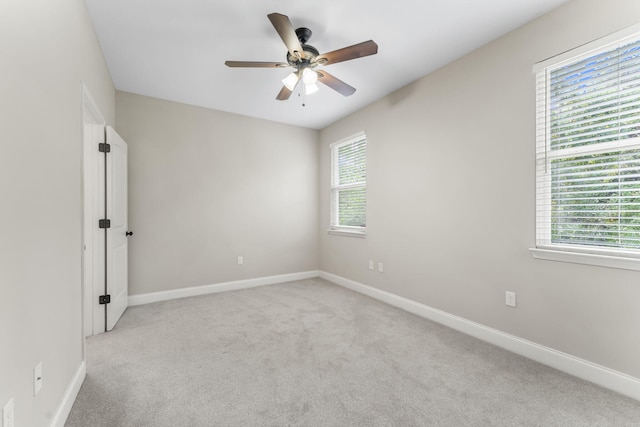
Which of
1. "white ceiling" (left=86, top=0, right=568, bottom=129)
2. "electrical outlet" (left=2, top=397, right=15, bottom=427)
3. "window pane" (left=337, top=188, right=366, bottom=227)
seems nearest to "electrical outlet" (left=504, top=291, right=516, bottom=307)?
"window pane" (left=337, top=188, right=366, bottom=227)

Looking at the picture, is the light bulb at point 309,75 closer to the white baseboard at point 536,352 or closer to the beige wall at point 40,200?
the beige wall at point 40,200

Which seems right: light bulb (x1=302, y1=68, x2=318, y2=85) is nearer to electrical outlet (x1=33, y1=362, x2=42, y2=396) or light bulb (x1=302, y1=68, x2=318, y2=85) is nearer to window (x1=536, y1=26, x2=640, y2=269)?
window (x1=536, y1=26, x2=640, y2=269)

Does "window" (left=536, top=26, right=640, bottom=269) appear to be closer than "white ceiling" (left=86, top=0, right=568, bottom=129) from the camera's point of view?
Yes

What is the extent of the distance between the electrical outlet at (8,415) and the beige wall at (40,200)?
0.03m

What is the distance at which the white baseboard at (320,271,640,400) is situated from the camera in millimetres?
1780

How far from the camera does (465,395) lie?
1.75 metres

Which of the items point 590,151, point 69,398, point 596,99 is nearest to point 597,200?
point 590,151

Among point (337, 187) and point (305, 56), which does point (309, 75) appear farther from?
point (337, 187)

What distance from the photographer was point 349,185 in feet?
14.0

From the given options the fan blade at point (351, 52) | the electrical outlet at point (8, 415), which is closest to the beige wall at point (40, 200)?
the electrical outlet at point (8, 415)

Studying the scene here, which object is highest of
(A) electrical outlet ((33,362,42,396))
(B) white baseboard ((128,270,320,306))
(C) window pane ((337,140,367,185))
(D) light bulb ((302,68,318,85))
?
(D) light bulb ((302,68,318,85))

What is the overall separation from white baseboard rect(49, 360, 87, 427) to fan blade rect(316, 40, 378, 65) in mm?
2692

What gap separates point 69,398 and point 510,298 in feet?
10.2

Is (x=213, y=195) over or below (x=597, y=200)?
over
